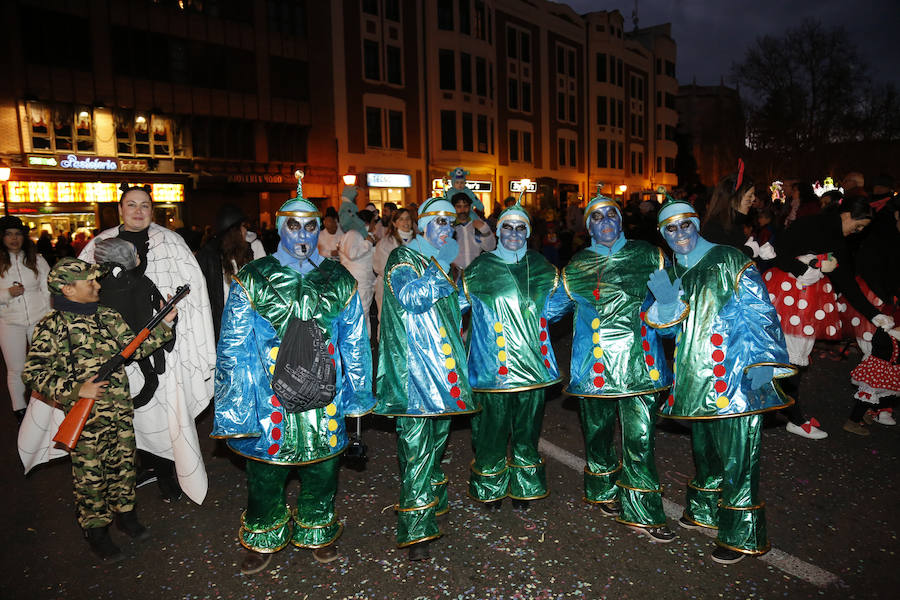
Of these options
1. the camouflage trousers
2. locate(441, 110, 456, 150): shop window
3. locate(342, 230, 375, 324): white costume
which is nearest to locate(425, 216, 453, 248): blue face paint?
the camouflage trousers

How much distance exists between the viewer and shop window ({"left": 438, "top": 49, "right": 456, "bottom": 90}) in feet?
92.0

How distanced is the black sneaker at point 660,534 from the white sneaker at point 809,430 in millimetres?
2348

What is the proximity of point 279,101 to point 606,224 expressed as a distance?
72.8 feet

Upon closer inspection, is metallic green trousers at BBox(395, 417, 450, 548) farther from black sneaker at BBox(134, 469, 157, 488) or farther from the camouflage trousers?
black sneaker at BBox(134, 469, 157, 488)

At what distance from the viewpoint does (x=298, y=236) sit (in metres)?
3.32

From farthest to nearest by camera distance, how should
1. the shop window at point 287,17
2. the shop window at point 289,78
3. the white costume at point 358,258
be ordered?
the shop window at point 289,78, the shop window at point 287,17, the white costume at point 358,258

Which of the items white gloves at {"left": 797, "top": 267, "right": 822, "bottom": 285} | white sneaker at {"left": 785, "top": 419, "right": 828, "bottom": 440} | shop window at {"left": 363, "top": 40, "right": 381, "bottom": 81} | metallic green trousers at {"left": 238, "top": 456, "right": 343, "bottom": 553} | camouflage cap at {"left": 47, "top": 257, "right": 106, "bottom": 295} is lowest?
white sneaker at {"left": 785, "top": 419, "right": 828, "bottom": 440}

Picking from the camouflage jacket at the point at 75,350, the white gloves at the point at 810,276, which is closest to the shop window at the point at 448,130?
the white gloves at the point at 810,276

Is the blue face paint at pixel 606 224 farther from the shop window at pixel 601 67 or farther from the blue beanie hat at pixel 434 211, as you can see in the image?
the shop window at pixel 601 67

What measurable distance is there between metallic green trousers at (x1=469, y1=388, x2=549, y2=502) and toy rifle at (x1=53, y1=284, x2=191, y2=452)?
2068mm

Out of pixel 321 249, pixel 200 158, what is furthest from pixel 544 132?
pixel 321 249

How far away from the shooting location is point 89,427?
11.8 ft

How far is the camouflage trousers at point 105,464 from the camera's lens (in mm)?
3576

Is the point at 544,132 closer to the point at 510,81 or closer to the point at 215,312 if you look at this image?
the point at 510,81
